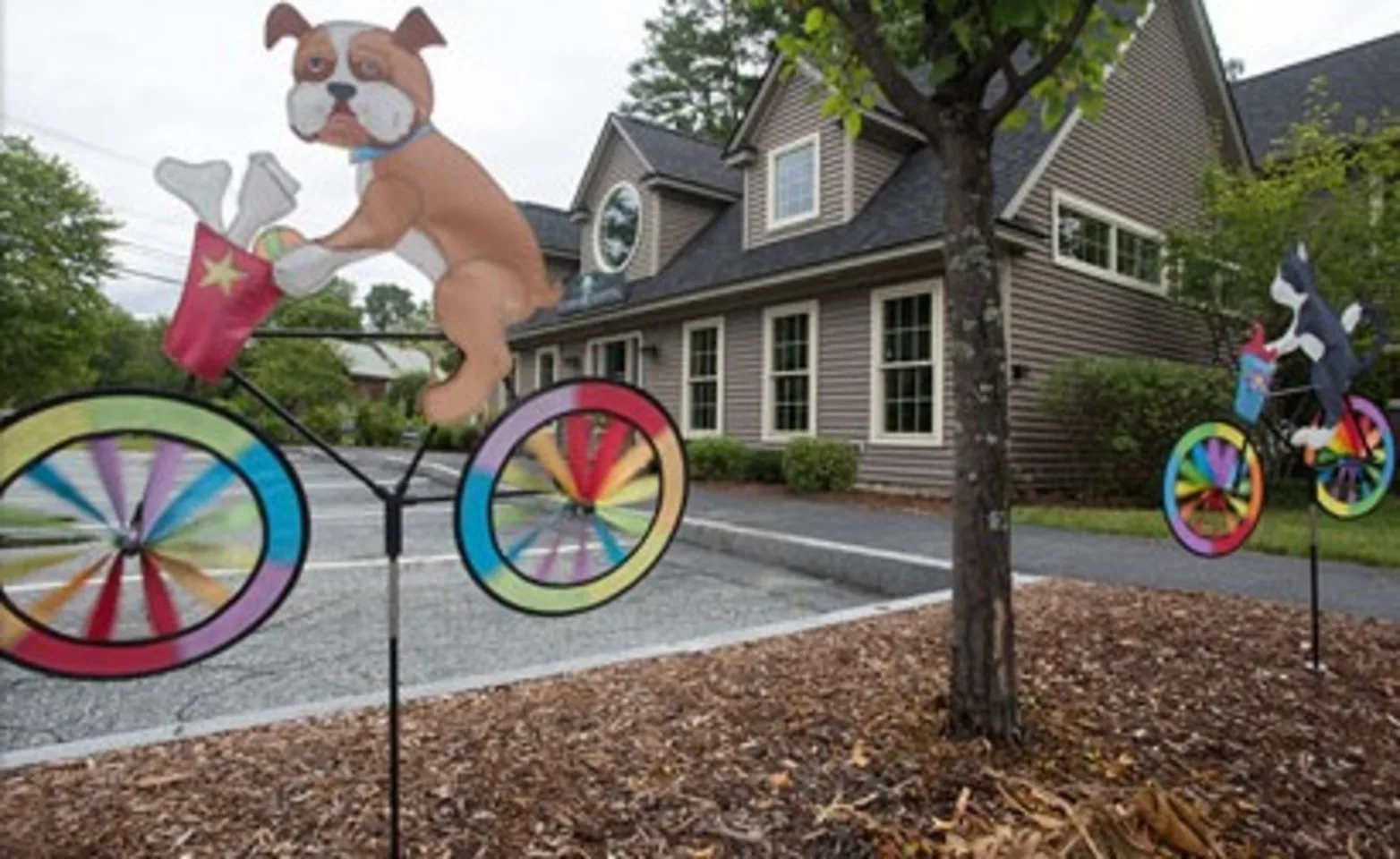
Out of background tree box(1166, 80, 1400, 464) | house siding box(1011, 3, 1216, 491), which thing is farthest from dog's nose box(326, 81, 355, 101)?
background tree box(1166, 80, 1400, 464)

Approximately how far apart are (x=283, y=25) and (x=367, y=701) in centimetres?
211

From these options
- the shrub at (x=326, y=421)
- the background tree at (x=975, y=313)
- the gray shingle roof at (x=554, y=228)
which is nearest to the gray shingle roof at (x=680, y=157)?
the gray shingle roof at (x=554, y=228)

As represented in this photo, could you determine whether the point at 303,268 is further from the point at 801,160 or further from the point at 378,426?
the point at 378,426

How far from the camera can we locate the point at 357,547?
23.7 ft

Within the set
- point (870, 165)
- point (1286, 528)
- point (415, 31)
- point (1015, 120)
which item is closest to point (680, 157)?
point (870, 165)

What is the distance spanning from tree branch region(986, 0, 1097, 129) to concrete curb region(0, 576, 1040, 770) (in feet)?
7.50

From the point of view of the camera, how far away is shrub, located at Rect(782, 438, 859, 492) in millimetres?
9969

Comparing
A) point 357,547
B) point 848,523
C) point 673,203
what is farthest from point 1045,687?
point 673,203

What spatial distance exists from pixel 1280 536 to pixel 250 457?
765 centimetres

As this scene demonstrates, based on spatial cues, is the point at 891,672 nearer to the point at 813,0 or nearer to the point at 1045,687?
the point at 1045,687

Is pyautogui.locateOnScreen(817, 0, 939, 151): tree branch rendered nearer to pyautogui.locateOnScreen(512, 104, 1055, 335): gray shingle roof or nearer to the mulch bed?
the mulch bed

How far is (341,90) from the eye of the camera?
178cm

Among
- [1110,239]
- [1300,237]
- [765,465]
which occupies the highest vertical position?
[1110,239]

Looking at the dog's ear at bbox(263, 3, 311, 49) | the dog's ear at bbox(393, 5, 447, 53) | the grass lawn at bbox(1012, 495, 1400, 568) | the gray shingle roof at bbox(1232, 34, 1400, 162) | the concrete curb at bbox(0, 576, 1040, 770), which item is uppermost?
the gray shingle roof at bbox(1232, 34, 1400, 162)
